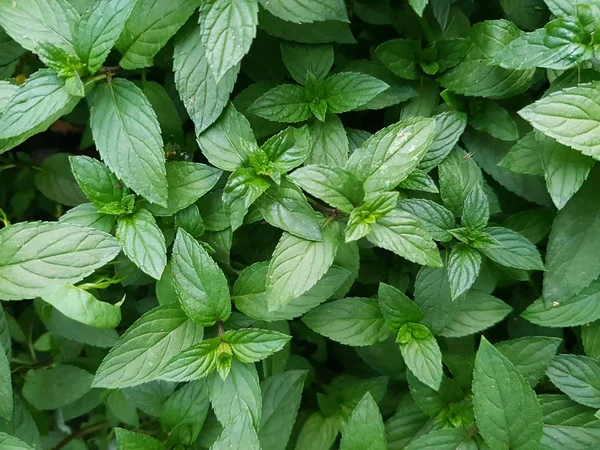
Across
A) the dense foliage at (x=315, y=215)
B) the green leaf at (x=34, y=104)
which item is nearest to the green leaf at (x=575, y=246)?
the dense foliage at (x=315, y=215)

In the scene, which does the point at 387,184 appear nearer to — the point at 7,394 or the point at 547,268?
the point at 547,268

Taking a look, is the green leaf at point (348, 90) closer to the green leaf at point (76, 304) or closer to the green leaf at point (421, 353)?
the green leaf at point (421, 353)

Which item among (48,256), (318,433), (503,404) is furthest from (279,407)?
(48,256)

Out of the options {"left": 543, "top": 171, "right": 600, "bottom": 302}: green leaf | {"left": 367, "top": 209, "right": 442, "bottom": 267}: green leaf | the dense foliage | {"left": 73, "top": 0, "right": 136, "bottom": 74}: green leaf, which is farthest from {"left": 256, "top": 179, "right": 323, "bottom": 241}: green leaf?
{"left": 543, "top": 171, "right": 600, "bottom": 302}: green leaf

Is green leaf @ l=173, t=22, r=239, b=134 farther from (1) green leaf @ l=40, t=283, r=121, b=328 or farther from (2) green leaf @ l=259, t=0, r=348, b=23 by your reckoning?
(1) green leaf @ l=40, t=283, r=121, b=328

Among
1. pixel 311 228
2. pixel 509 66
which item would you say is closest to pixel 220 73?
pixel 311 228
